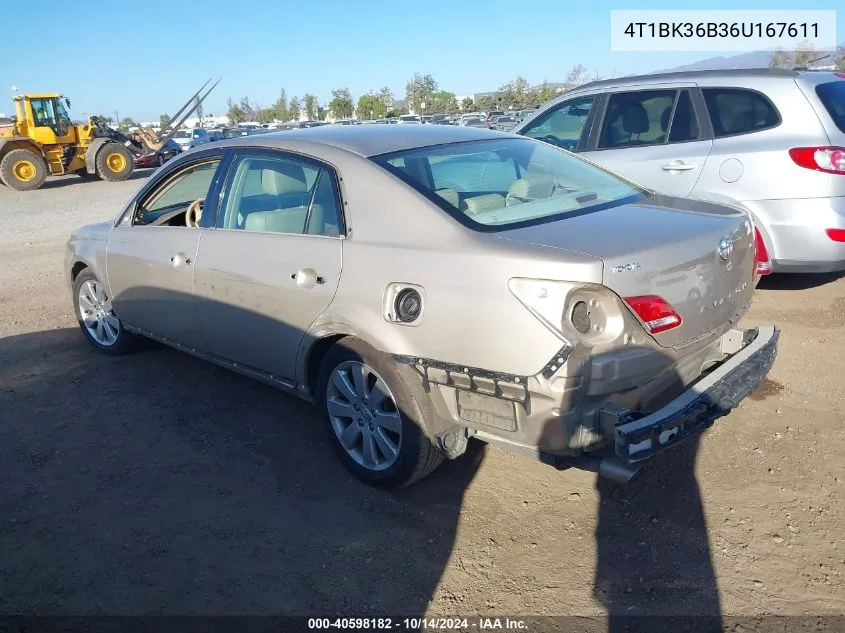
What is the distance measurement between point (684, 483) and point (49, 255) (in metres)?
9.35

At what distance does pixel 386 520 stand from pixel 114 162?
21772mm

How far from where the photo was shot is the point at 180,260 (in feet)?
13.8

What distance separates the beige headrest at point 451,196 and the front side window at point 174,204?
1756 millimetres

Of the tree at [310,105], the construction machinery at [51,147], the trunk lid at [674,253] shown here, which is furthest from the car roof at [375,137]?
the tree at [310,105]

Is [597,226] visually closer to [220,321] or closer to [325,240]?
[325,240]

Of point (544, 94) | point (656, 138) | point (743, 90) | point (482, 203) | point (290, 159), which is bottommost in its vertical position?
point (482, 203)

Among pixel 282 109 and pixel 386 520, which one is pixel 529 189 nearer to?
pixel 386 520

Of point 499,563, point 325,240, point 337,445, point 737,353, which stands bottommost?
point 499,563

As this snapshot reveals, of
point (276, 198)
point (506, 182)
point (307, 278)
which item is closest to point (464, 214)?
point (506, 182)

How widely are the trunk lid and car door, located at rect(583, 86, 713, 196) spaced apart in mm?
2533

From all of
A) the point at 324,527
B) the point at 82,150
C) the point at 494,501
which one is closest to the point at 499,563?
the point at 494,501

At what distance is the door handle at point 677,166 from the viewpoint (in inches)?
220

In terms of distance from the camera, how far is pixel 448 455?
10.3 feet

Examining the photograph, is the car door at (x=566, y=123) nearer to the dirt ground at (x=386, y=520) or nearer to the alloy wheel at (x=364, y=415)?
the dirt ground at (x=386, y=520)
